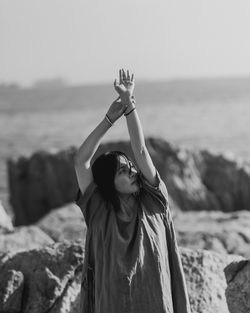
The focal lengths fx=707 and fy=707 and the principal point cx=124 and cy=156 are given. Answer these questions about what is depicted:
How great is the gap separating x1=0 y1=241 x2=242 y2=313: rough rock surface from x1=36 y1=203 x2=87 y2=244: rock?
283 centimetres

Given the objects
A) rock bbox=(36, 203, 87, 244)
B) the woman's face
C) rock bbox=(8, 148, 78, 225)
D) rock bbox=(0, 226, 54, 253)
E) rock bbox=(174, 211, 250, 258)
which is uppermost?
the woman's face

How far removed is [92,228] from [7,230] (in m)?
3.90

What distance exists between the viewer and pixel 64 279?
17.2 feet

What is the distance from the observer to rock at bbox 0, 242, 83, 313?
5.16 metres

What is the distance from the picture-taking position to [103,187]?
3951mm

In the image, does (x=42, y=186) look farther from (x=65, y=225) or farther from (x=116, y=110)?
(x=116, y=110)

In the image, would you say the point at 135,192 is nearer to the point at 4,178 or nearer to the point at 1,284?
the point at 1,284

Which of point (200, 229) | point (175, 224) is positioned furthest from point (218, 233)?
point (175, 224)

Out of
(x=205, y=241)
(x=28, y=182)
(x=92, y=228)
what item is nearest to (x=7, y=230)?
(x=205, y=241)

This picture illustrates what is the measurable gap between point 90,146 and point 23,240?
11.1 ft

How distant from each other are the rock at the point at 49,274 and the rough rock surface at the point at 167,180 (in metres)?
8.19

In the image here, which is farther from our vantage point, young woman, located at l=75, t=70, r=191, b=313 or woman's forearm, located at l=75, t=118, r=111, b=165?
woman's forearm, located at l=75, t=118, r=111, b=165

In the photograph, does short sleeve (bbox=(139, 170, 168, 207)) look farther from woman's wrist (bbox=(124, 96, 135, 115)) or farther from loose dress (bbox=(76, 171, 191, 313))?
woman's wrist (bbox=(124, 96, 135, 115))

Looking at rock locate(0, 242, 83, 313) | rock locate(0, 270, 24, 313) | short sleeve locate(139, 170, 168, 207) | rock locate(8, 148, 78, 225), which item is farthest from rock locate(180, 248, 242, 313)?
rock locate(8, 148, 78, 225)
